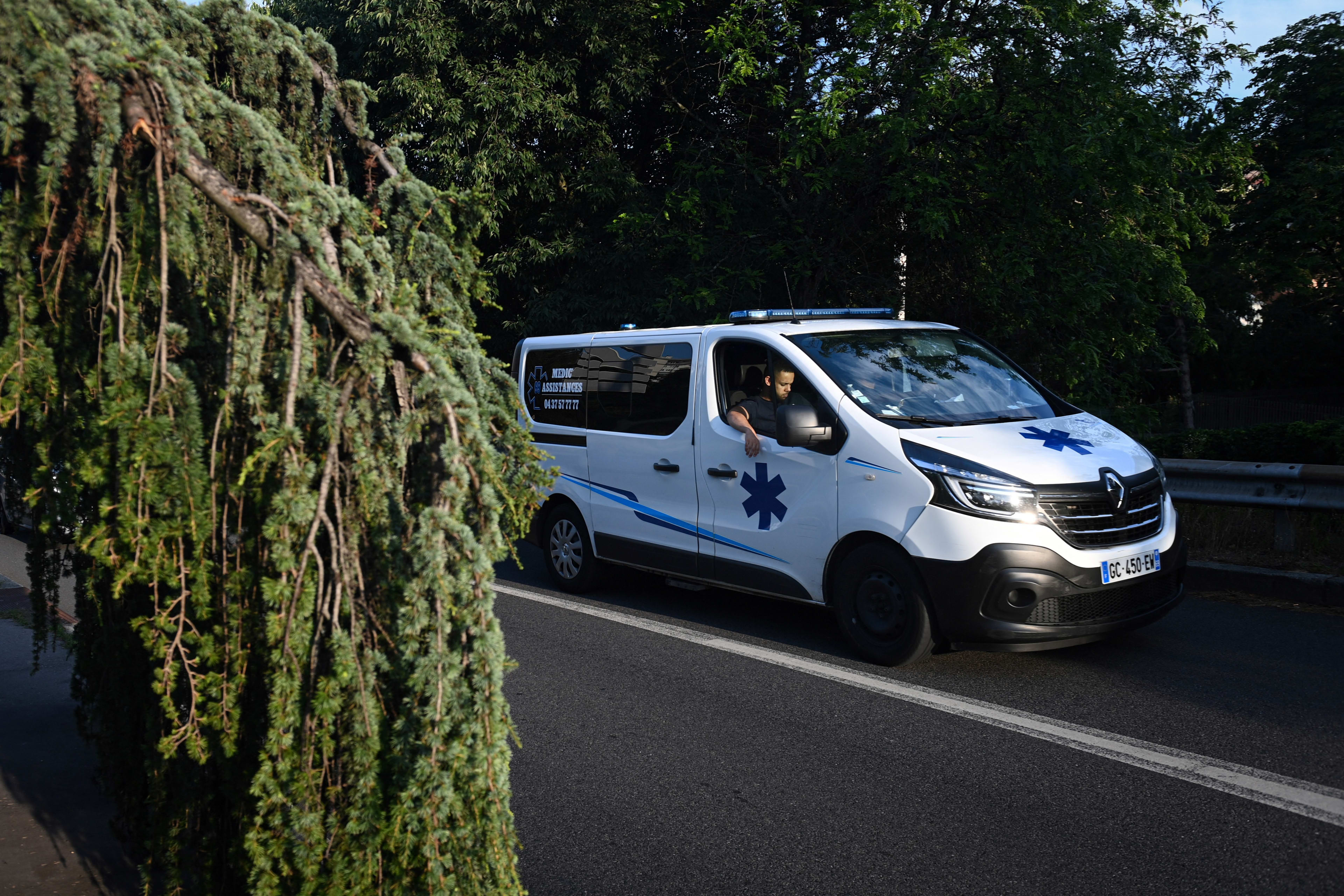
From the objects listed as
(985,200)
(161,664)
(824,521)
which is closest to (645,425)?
(824,521)

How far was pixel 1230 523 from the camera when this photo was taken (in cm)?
809

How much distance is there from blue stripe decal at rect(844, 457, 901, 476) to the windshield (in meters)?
0.30

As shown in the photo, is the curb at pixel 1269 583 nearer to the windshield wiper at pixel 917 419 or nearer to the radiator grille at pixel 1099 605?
the radiator grille at pixel 1099 605

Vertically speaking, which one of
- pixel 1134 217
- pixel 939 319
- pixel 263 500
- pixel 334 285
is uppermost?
pixel 1134 217

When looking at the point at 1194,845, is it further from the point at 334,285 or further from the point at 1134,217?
the point at 1134,217

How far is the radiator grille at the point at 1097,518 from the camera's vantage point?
5336 mm

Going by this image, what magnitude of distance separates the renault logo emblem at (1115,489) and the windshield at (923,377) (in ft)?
2.34

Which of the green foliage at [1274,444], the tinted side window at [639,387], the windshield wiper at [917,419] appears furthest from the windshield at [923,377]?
the green foliage at [1274,444]

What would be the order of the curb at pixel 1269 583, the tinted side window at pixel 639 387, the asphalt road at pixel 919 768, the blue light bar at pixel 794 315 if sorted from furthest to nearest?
the tinted side window at pixel 639 387 → the blue light bar at pixel 794 315 → the curb at pixel 1269 583 → the asphalt road at pixel 919 768

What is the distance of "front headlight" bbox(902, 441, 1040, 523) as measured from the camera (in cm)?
532

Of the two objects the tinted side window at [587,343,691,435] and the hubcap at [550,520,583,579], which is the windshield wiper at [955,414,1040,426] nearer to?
the tinted side window at [587,343,691,435]

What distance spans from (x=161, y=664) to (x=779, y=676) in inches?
139

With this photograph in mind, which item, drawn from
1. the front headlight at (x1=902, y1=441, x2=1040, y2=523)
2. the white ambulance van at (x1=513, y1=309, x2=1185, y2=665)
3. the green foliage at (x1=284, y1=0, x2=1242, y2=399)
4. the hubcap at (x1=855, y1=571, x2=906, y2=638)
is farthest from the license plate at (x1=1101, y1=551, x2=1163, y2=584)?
the green foliage at (x1=284, y1=0, x2=1242, y2=399)

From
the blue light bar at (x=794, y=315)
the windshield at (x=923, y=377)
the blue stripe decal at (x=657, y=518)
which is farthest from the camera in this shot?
the blue light bar at (x=794, y=315)
